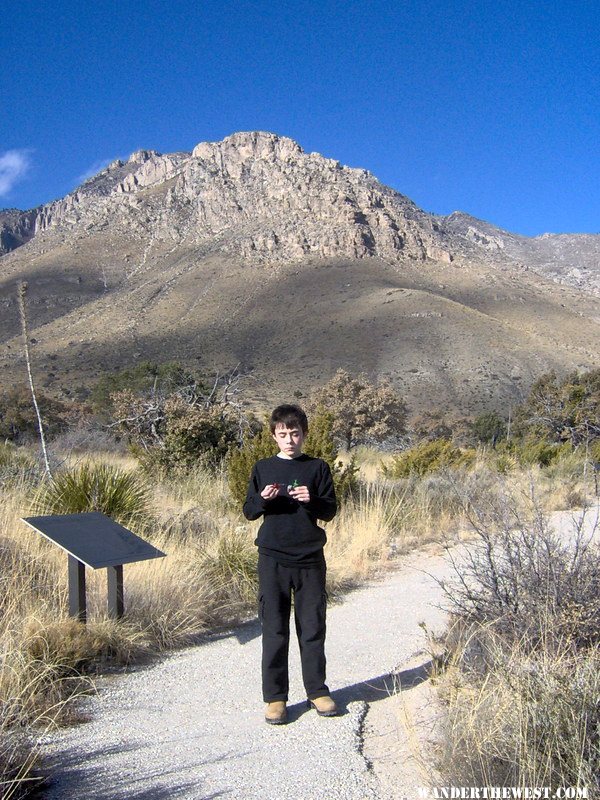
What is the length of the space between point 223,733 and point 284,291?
70952mm

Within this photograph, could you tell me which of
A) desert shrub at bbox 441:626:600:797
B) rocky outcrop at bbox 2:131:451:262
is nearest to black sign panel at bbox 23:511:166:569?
desert shrub at bbox 441:626:600:797

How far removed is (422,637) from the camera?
541 cm

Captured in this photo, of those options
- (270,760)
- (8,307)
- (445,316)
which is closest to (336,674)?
(270,760)

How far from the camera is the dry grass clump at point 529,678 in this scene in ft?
8.98

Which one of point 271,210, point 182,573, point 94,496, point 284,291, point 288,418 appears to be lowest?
point 182,573

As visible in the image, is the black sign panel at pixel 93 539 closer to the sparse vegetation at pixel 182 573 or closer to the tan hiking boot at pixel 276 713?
the sparse vegetation at pixel 182 573

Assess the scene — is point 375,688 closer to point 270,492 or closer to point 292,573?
point 292,573

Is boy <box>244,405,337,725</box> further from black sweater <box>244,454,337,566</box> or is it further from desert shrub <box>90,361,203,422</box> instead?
desert shrub <box>90,361,203,422</box>

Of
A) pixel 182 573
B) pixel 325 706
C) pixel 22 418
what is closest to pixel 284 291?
pixel 22 418

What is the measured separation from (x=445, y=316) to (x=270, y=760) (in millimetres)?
61915

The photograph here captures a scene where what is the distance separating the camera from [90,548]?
4.90 metres

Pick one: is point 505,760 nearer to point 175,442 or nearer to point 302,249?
point 175,442

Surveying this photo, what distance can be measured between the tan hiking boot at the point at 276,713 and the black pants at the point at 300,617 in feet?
0.35

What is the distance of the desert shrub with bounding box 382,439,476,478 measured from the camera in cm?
1366
